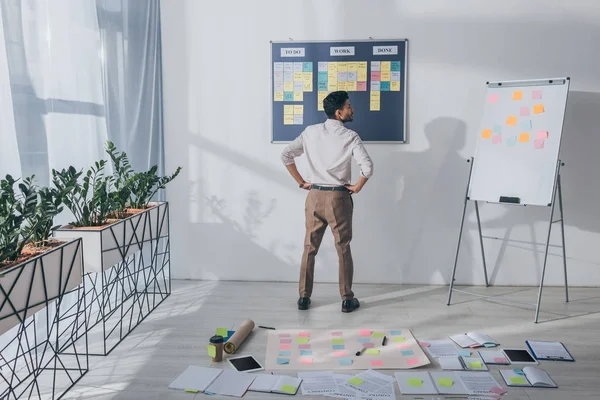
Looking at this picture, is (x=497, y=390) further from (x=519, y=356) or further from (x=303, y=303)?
(x=303, y=303)

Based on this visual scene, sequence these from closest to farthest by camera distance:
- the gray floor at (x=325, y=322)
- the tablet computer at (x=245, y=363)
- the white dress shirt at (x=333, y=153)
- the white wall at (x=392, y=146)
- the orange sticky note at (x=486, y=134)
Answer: the gray floor at (x=325, y=322), the tablet computer at (x=245, y=363), the white dress shirt at (x=333, y=153), the orange sticky note at (x=486, y=134), the white wall at (x=392, y=146)

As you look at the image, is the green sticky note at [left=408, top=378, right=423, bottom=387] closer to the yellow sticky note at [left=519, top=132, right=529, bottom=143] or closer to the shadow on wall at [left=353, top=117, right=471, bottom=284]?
the shadow on wall at [left=353, top=117, right=471, bottom=284]

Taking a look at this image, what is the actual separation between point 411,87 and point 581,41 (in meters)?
1.25

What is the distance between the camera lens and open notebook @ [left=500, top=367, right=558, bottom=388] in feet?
8.69

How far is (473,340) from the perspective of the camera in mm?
3201

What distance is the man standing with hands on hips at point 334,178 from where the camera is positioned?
3646 mm

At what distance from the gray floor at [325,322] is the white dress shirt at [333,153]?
2.90 feet

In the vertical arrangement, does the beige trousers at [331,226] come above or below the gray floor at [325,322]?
above

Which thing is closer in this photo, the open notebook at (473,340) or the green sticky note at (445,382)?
the green sticky note at (445,382)

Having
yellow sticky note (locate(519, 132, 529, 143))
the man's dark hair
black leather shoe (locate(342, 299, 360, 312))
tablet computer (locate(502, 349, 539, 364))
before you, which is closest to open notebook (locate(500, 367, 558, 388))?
tablet computer (locate(502, 349, 539, 364))

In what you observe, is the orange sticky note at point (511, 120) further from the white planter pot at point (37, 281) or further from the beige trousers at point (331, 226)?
the white planter pot at point (37, 281)

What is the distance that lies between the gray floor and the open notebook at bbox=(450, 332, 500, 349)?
0.08 m

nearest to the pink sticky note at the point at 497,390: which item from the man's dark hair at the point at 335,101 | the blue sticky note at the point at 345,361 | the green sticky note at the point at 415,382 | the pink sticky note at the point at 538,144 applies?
the green sticky note at the point at 415,382

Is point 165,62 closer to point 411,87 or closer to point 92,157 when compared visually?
point 92,157
